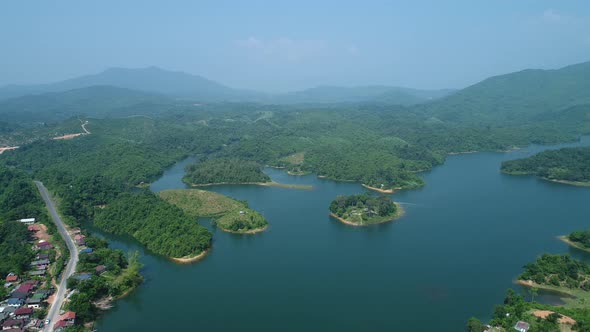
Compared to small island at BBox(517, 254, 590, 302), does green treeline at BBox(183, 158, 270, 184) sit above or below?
below

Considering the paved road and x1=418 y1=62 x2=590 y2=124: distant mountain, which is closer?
the paved road

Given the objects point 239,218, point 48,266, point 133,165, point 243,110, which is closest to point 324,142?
point 133,165

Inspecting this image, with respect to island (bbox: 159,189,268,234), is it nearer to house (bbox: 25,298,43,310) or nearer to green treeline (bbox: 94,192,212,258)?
green treeline (bbox: 94,192,212,258)

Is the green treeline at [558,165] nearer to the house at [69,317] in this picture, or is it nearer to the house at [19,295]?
the house at [69,317]

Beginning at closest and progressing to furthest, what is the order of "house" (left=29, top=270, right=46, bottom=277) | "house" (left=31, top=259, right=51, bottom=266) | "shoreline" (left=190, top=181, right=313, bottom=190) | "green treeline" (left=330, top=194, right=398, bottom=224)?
1. "house" (left=29, top=270, right=46, bottom=277)
2. "house" (left=31, top=259, right=51, bottom=266)
3. "green treeline" (left=330, top=194, right=398, bottom=224)
4. "shoreline" (left=190, top=181, right=313, bottom=190)

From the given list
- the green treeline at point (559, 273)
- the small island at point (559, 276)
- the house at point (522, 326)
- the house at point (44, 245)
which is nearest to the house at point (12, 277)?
the house at point (44, 245)

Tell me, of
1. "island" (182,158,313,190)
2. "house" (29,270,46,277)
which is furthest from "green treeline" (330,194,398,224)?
"house" (29,270,46,277)
